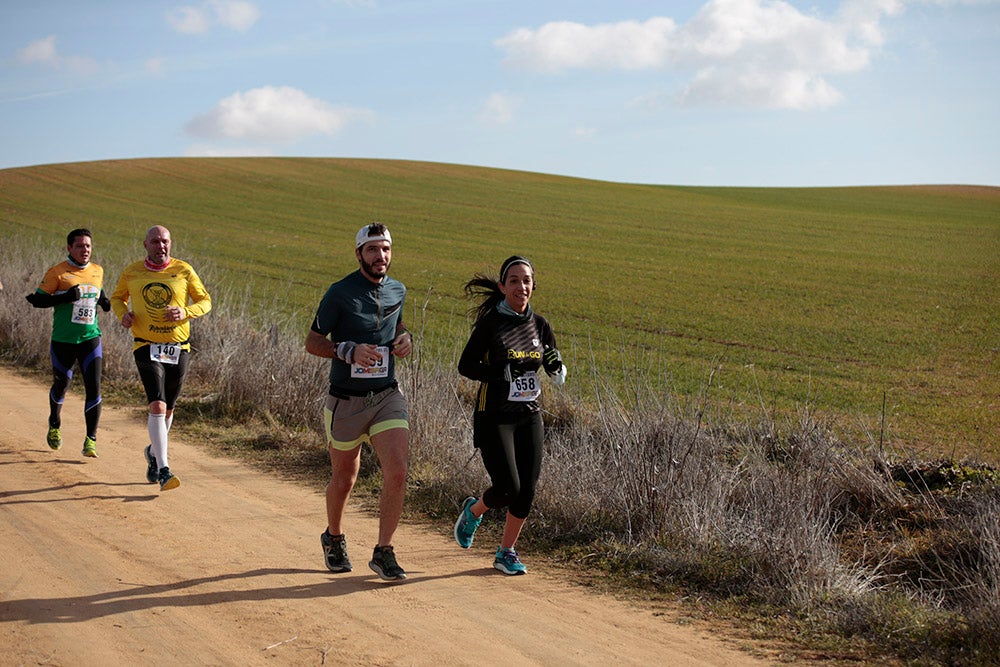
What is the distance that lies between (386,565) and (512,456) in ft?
3.27

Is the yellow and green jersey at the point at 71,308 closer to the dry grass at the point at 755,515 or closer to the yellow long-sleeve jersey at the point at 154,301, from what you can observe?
the yellow long-sleeve jersey at the point at 154,301

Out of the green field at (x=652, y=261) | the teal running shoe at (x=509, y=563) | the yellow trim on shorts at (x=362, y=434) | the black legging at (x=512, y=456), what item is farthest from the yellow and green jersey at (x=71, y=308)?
the teal running shoe at (x=509, y=563)

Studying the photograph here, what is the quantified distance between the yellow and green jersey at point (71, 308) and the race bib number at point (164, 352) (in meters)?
1.43

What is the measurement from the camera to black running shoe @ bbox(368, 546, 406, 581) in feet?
19.7

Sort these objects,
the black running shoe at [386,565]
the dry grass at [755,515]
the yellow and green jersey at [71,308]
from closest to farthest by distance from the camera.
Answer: the dry grass at [755,515], the black running shoe at [386,565], the yellow and green jersey at [71,308]

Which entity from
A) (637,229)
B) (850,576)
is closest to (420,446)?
(850,576)

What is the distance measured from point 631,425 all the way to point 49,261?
15.5m

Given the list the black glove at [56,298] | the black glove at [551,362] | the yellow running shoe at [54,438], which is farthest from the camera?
the yellow running shoe at [54,438]

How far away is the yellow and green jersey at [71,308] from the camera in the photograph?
29.7 feet

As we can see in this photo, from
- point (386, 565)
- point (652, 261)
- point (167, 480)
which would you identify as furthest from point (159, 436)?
point (652, 261)

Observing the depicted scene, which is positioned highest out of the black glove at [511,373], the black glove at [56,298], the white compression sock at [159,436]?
the black glove at [56,298]

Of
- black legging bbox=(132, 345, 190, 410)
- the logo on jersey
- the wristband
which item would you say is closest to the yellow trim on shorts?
the wristband

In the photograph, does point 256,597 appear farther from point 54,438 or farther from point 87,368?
point 54,438

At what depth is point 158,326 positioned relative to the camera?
806 centimetres
